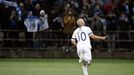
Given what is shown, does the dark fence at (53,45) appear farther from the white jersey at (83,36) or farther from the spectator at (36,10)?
the white jersey at (83,36)

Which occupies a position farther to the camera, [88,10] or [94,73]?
[88,10]

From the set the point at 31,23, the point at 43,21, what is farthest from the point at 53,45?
the point at 31,23

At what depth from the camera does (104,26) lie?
24.7 meters

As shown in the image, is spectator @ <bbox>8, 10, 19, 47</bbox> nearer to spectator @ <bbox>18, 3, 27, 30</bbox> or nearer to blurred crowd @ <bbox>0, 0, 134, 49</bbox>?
blurred crowd @ <bbox>0, 0, 134, 49</bbox>

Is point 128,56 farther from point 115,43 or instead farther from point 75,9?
point 75,9

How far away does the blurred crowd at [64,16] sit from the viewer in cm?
2445

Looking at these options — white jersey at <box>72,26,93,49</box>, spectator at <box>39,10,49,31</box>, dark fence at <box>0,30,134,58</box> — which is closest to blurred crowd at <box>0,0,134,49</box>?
spectator at <box>39,10,49,31</box>

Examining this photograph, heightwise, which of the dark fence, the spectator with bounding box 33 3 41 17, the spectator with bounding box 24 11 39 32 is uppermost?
the spectator with bounding box 33 3 41 17

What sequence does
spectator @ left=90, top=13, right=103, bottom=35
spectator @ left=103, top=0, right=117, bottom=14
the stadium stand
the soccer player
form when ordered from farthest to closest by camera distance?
1. spectator @ left=103, top=0, right=117, bottom=14
2. the stadium stand
3. spectator @ left=90, top=13, right=103, bottom=35
4. the soccer player

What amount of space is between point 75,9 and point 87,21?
1022 mm

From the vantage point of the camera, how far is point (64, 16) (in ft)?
79.8

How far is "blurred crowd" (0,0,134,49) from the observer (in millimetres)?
24453

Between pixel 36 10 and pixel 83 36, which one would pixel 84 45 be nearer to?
pixel 83 36

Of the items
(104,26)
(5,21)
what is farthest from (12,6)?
(104,26)
